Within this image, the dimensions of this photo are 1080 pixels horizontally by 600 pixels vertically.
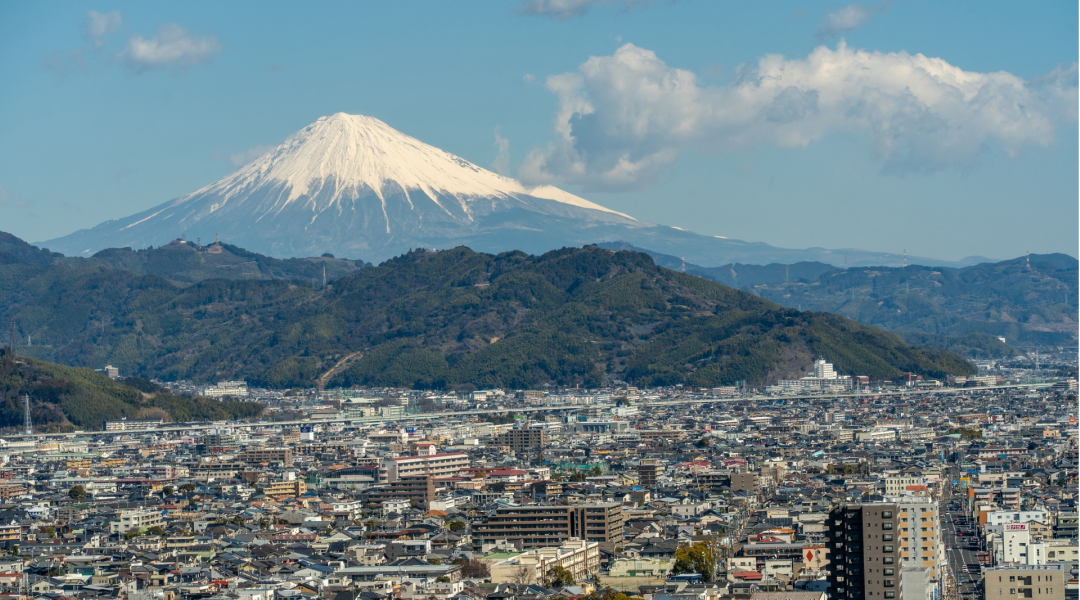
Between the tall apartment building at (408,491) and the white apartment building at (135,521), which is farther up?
the tall apartment building at (408,491)

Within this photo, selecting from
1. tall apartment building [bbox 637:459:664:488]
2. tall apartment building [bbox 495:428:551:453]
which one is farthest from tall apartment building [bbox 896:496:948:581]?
tall apartment building [bbox 495:428:551:453]

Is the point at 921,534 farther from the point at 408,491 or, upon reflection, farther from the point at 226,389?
the point at 226,389

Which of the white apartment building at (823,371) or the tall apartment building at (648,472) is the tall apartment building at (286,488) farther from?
the white apartment building at (823,371)

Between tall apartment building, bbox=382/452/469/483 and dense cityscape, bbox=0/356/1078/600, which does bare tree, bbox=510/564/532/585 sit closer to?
dense cityscape, bbox=0/356/1078/600

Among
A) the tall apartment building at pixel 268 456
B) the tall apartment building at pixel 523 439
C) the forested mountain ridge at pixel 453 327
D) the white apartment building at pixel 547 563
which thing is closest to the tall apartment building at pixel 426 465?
the tall apartment building at pixel 268 456

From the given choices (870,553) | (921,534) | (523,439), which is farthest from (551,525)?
(523,439)

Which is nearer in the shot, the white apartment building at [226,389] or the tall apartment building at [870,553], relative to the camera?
the tall apartment building at [870,553]

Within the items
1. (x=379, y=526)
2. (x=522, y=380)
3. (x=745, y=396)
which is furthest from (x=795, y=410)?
(x=379, y=526)
